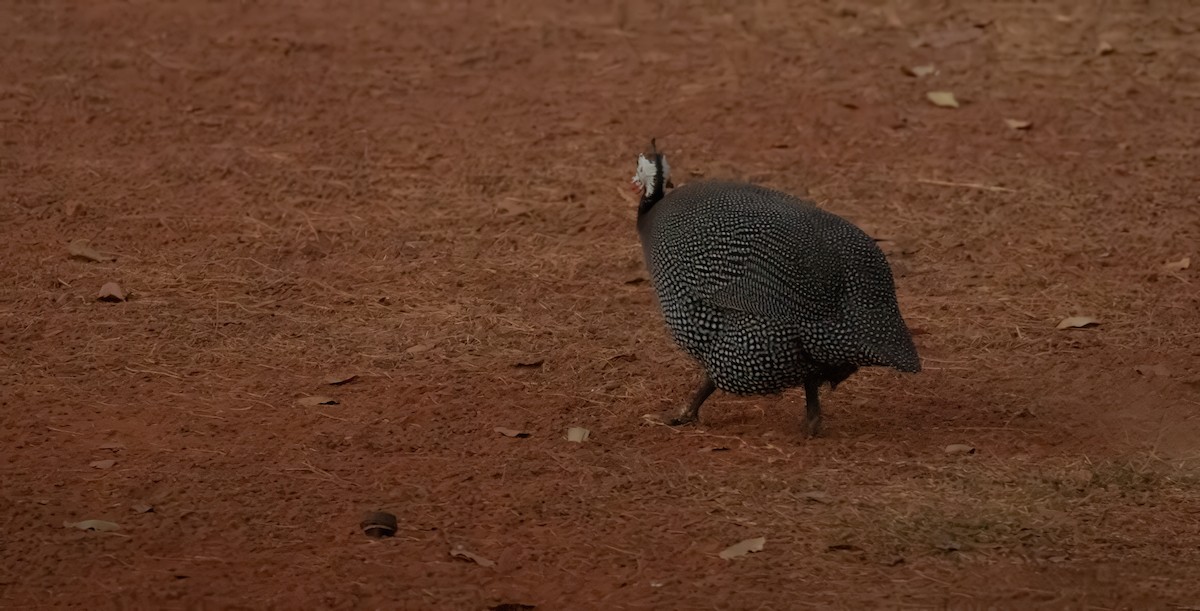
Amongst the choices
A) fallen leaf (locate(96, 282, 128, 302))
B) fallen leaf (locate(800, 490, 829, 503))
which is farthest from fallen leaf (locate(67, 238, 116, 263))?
fallen leaf (locate(800, 490, 829, 503))

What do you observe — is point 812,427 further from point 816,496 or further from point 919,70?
point 919,70

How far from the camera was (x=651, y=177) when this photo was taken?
5.43 meters

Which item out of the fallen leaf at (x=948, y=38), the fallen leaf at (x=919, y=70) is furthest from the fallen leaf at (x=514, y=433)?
the fallen leaf at (x=948, y=38)

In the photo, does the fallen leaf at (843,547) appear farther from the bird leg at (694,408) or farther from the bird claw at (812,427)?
the bird leg at (694,408)

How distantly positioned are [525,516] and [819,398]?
1400 mm

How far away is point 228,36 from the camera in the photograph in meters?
8.84

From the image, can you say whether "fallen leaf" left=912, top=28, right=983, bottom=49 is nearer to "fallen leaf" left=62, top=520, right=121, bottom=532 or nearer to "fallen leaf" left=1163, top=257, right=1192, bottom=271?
"fallen leaf" left=1163, top=257, right=1192, bottom=271

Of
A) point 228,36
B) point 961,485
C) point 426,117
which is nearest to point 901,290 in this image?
point 961,485

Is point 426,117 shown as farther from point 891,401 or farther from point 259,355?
point 891,401

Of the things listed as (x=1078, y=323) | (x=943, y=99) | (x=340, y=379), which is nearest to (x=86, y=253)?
(x=340, y=379)

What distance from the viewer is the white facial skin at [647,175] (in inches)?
214

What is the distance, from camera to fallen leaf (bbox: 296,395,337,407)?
5.33 meters

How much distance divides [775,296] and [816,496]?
658 mm

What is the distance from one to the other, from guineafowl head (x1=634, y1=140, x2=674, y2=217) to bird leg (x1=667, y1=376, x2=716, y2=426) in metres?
0.70
